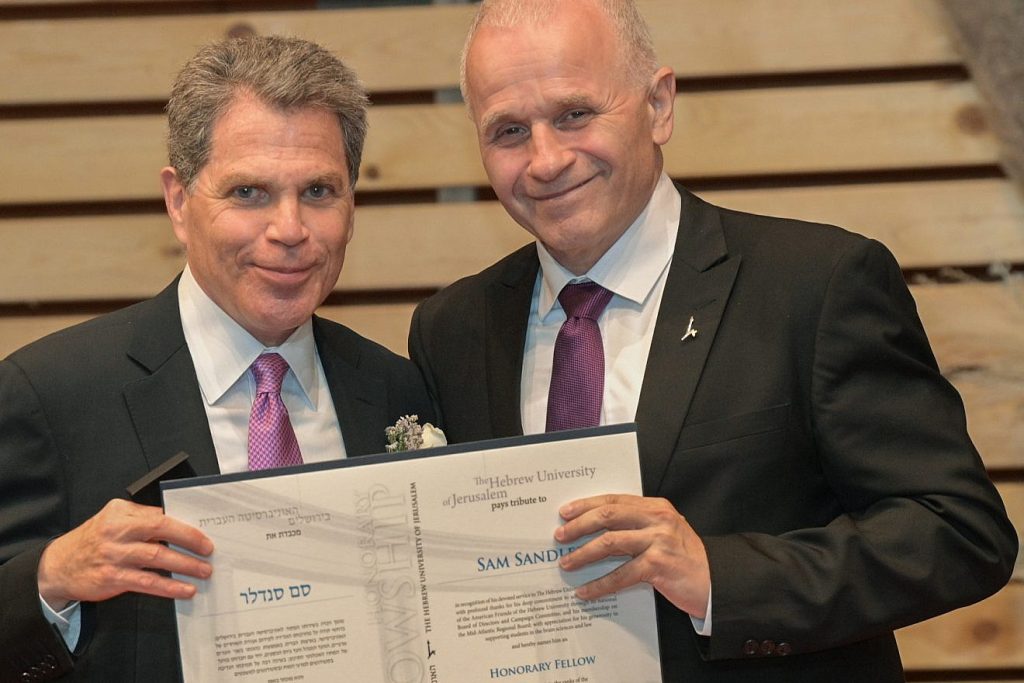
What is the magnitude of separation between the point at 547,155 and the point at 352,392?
57cm

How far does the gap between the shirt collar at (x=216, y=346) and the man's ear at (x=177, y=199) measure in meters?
0.09

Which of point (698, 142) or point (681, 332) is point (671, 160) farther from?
point (681, 332)

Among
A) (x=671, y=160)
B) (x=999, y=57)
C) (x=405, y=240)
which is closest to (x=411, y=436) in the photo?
(x=405, y=240)

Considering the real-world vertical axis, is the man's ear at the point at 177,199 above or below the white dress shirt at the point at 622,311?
above

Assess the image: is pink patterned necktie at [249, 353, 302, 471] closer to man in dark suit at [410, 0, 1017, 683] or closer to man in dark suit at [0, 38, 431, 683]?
man in dark suit at [0, 38, 431, 683]

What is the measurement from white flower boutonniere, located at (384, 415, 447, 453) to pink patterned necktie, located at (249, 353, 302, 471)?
17cm

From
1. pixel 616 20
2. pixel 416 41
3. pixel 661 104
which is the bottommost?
pixel 661 104

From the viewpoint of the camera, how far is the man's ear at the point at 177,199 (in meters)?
2.18

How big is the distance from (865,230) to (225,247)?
207cm

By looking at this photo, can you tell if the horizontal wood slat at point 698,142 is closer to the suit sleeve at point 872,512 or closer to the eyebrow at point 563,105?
the eyebrow at point 563,105

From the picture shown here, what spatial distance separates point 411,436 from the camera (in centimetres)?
221

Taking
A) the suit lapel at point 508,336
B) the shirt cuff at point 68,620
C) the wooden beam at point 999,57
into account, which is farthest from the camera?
the wooden beam at point 999,57

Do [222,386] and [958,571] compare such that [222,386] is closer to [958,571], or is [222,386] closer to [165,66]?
[958,571]

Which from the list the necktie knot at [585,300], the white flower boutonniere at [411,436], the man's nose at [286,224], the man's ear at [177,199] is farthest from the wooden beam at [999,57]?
the man's ear at [177,199]
